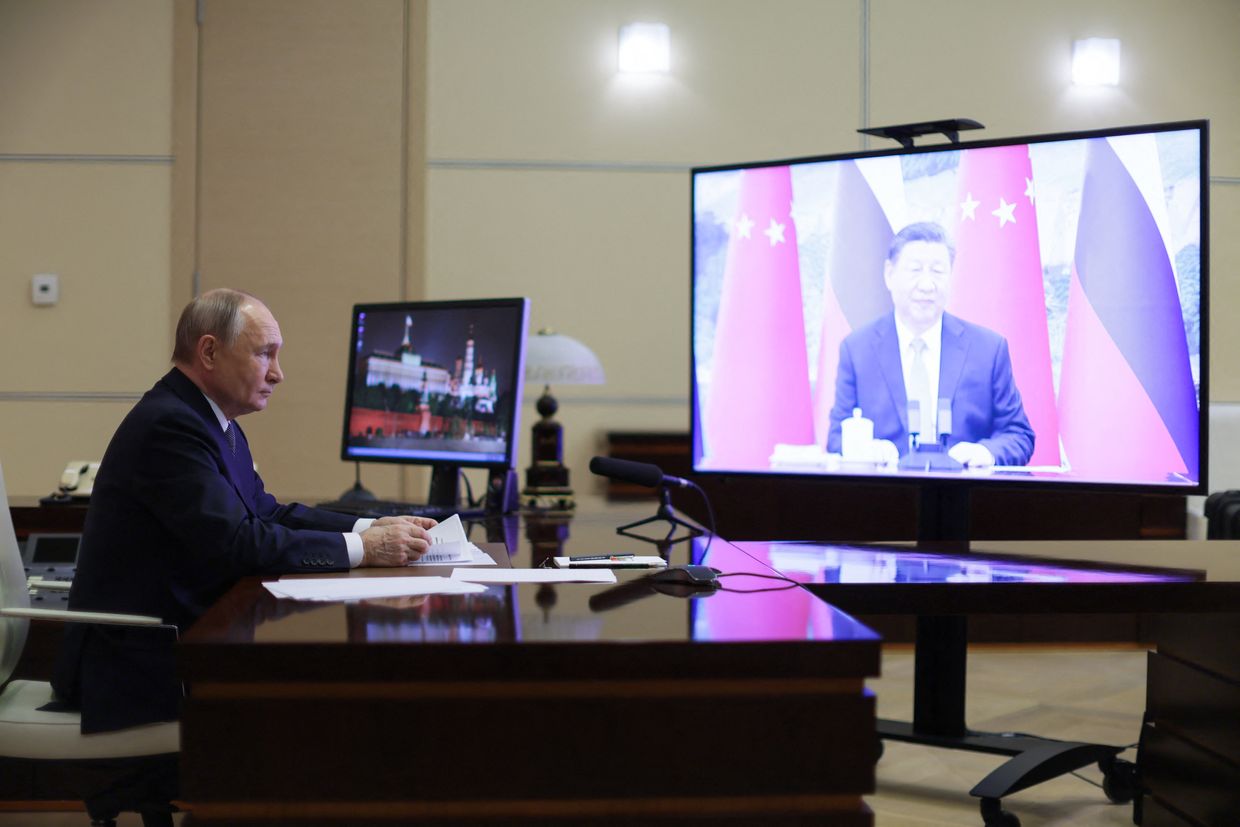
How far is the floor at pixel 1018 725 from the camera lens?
301cm

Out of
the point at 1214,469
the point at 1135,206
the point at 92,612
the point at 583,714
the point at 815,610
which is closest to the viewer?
the point at 583,714

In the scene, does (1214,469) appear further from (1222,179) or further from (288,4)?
(288,4)

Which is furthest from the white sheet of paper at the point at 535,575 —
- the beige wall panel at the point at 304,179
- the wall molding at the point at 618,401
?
the beige wall panel at the point at 304,179

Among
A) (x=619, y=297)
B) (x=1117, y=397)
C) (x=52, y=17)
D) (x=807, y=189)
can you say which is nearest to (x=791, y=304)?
(x=807, y=189)

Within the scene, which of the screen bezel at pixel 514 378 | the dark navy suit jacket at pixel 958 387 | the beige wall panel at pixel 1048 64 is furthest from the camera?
the beige wall panel at pixel 1048 64

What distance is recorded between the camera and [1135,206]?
2570 millimetres

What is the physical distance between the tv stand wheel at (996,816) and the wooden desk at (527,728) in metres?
1.61

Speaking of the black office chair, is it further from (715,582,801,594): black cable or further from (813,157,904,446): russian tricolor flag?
(813,157,904,446): russian tricolor flag

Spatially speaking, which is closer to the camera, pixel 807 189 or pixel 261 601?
pixel 261 601

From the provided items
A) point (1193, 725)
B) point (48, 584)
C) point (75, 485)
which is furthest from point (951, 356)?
point (75, 485)

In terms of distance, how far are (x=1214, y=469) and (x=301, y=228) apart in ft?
13.0

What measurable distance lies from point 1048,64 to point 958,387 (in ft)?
10.3

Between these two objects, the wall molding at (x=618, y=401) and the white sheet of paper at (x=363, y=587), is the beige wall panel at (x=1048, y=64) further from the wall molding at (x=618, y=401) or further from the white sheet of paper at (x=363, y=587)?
the white sheet of paper at (x=363, y=587)

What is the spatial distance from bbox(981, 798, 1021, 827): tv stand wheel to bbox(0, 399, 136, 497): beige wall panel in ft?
12.5
